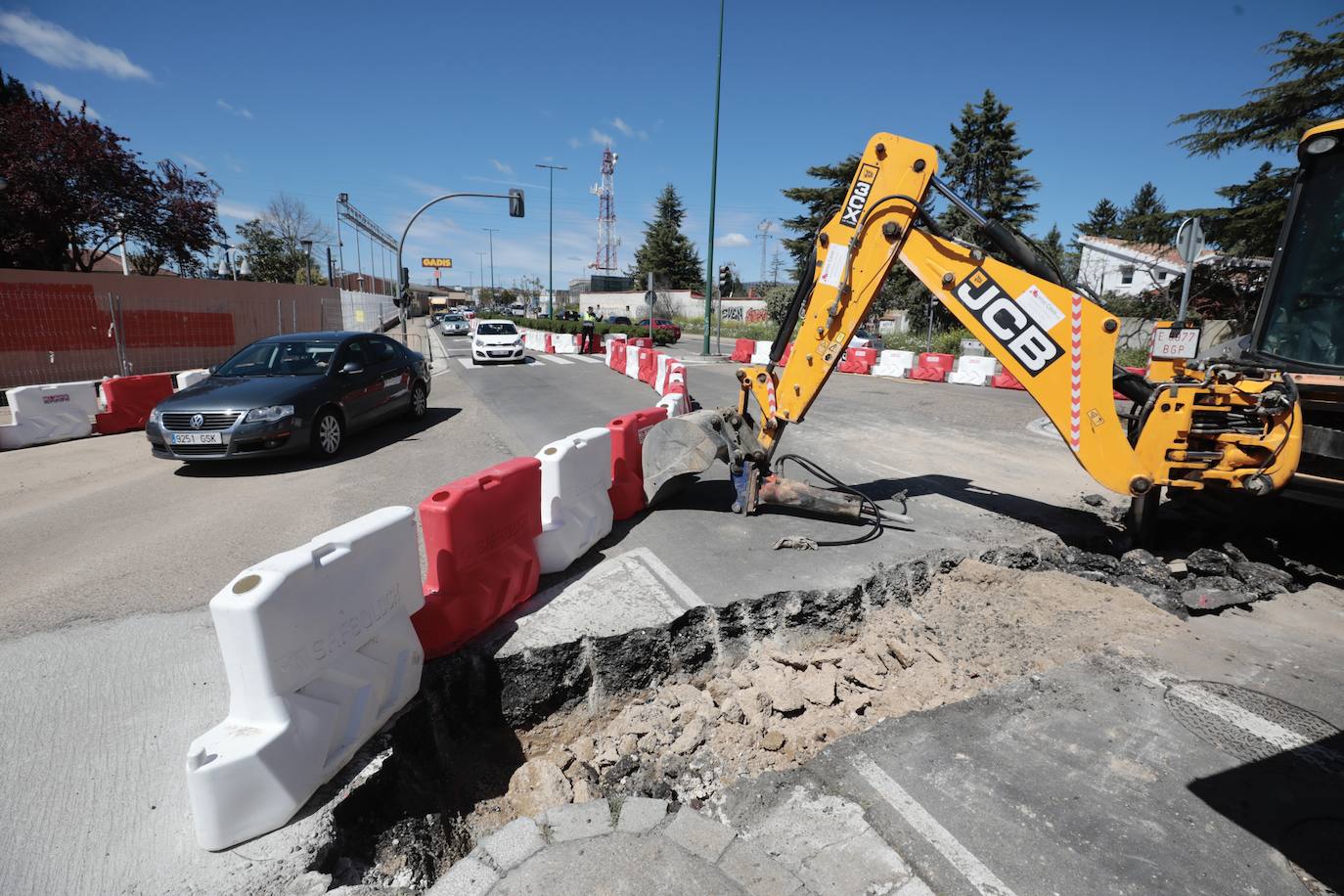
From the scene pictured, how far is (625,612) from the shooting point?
4.10 m

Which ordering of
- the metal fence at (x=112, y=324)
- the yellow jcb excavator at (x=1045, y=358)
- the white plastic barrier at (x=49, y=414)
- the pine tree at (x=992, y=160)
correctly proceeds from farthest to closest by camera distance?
the pine tree at (x=992, y=160)
the metal fence at (x=112, y=324)
the white plastic barrier at (x=49, y=414)
the yellow jcb excavator at (x=1045, y=358)

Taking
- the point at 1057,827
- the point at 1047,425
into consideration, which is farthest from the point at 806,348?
the point at 1047,425

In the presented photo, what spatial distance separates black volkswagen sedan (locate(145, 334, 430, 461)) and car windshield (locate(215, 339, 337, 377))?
12 mm

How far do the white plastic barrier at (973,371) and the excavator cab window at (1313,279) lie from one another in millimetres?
14464

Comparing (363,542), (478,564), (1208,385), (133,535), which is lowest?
(133,535)

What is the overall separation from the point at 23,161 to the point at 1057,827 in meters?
26.0

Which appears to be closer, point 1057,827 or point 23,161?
point 1057,827

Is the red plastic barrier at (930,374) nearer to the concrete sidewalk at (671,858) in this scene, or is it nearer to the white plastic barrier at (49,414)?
the concrete sidewalk at (671,858)

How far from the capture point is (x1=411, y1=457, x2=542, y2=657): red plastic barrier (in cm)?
356

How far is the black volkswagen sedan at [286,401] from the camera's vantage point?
24.2ft

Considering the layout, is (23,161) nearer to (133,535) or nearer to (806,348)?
(133,535)

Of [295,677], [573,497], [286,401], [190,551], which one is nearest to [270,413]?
[286,401]

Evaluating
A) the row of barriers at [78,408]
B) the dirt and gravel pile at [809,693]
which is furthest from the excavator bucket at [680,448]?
the row of barriers at [78,408]

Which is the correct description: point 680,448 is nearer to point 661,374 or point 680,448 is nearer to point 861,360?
point 661,374
